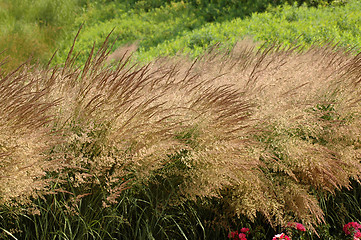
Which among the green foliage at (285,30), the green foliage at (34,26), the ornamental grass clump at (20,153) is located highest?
the ornamental grass clump at (20,153)

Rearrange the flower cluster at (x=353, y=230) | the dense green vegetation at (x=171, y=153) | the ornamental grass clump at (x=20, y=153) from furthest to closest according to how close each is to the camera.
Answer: the flower cluster at (x=353, y=230)
the dense green vegetation at (x=171, y=153)
the ornamental grass clump at (x=20, y=153)

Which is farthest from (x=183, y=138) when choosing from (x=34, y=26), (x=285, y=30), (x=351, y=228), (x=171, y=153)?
(x=34, y=26)

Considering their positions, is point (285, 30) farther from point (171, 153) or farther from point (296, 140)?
point (171, 153)

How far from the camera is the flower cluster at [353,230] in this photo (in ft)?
8.42

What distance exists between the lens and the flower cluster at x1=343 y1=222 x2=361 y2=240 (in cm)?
257

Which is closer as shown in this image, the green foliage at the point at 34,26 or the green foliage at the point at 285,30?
the green foliage at the point at 285,30

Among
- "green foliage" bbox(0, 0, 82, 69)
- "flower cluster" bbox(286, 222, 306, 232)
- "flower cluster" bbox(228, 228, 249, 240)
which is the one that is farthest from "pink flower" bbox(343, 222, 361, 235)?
"green foliage" bbox(0, 0, 82, 69)

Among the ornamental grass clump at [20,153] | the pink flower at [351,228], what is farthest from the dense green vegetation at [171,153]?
the pink flower at [351,228]

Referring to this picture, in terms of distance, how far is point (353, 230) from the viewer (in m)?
2.62

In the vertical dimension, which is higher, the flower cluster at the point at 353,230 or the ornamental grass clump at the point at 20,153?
the ornamental grass clump at the point at 20,153

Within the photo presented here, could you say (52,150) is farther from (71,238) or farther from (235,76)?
(235,76)

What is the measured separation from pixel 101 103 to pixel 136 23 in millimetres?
9546

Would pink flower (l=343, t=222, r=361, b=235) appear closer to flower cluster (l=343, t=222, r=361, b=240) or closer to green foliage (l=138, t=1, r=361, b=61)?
flower cluster (l=343, t=222, r=361, b=240)

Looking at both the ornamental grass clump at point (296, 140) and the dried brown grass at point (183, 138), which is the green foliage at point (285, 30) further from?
the dried brown grass at point (183, 138)
